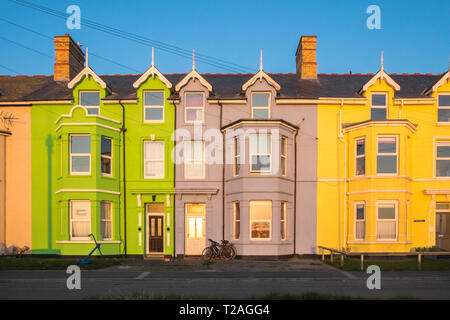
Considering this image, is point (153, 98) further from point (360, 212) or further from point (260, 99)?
point (360, 212)

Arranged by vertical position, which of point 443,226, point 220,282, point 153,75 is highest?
point 153,75

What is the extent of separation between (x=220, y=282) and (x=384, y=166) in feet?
38.9

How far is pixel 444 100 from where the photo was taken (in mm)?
21250

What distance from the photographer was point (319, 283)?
12.8 meters

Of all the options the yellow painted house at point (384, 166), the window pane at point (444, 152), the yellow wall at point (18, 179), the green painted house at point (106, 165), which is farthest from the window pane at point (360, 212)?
the yellow wall at point (18, 179)

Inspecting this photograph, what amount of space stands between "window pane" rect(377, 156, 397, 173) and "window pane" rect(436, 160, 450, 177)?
3167mm

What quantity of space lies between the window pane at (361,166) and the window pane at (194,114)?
9.33 m

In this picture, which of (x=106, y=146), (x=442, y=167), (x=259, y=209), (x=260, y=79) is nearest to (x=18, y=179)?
(x=106, y=146)

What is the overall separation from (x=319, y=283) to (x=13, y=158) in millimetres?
18154

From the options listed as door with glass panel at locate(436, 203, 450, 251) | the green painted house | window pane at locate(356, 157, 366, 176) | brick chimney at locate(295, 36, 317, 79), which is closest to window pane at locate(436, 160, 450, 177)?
door with glass panel at locate(436, 203, 450, 251)

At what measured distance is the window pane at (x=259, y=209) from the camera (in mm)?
19812

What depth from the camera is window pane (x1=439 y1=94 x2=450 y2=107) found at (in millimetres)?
21219

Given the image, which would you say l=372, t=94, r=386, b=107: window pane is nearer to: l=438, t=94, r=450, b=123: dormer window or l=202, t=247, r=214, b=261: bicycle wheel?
l=438, t=94, r=450, b=123: dormer window
